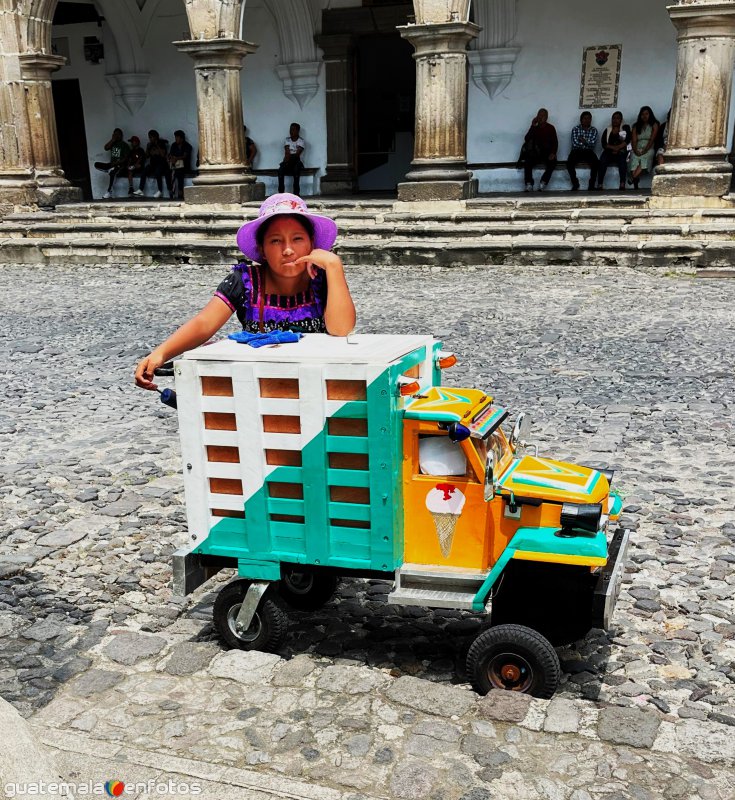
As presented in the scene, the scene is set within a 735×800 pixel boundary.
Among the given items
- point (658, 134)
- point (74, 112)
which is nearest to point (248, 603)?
point (658, 134)

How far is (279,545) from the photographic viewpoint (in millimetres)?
2686

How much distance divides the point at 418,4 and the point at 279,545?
10215 millimetres

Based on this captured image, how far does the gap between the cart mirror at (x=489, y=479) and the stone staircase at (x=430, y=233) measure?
809 centimetres

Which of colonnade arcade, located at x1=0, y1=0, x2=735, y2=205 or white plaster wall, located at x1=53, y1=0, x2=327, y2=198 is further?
white plaster wall, located at x1=53, y1=0, x2=327, y2=198

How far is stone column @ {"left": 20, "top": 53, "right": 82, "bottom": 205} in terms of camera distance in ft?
45.1

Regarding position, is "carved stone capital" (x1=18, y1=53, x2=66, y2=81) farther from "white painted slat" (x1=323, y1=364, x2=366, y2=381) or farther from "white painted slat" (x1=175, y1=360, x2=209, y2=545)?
"white painted slat" (x1=323, y1=364, x2=366, y2=381)

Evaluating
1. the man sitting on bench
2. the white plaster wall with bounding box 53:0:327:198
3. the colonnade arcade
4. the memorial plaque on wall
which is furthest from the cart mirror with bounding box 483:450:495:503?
the white plaster wall with bounding box 53:0:327:198

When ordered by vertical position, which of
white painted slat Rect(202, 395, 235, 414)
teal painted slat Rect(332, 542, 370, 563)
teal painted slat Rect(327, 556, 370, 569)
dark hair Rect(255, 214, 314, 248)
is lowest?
teal painted slat Rect(327, 556, 370, 569)

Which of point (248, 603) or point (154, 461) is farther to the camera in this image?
point (154, 461)

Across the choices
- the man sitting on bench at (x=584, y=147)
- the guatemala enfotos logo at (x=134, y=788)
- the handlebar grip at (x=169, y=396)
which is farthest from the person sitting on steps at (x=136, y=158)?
the guatemala enfotos logo at (x=134, y=788)

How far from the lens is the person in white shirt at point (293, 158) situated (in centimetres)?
1562

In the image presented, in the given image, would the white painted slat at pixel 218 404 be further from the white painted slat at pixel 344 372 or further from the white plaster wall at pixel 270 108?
the white plaster wall at pixel 270 108

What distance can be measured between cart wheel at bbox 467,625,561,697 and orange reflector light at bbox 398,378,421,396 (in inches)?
27.3

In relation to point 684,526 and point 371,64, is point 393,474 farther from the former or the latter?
point 371,64
